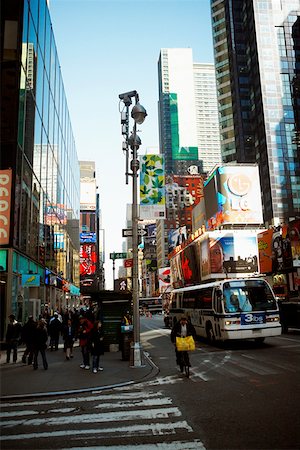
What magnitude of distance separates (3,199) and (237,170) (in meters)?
38.7

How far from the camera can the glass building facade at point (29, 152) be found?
21.7 m

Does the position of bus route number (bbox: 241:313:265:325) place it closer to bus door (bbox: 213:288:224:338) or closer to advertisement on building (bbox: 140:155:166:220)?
bus door (bbox: 213:288:224:338)

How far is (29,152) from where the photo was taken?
25.3 m

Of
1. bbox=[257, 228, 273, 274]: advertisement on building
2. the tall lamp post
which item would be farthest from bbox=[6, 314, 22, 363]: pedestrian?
bbox=[257, 228, 273, 274]: advertisement on building

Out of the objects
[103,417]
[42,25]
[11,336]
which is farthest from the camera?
[42,25]

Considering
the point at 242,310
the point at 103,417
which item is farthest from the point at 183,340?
the point at 242,310

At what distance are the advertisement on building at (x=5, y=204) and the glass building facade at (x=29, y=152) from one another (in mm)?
178

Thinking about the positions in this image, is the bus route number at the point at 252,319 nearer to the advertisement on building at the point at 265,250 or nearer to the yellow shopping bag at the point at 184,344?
the yellow shopping bag at the point at 184,344

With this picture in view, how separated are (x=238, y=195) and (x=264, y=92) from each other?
5934 centimetres

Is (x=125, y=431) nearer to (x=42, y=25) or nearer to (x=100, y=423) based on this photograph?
(x=100, y=423)

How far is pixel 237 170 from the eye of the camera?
5088 cm

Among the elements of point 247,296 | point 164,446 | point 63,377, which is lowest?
point 63,377

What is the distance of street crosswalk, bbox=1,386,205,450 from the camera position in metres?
5.88

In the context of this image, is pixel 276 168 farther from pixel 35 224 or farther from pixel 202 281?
pixel 35 224
